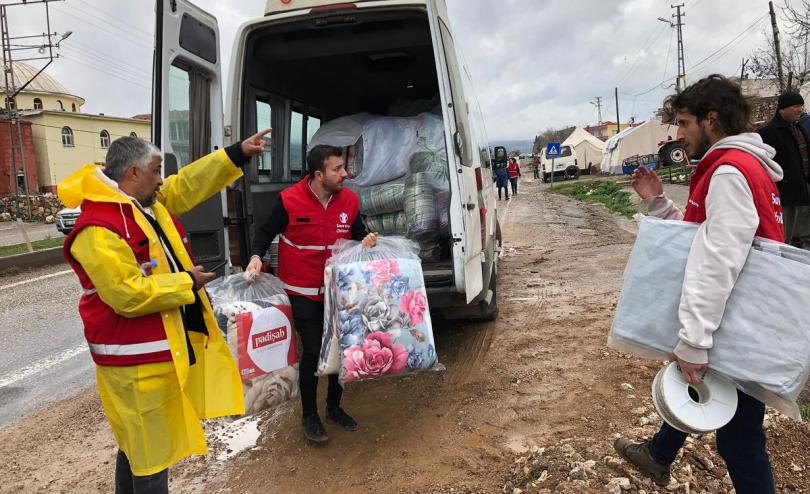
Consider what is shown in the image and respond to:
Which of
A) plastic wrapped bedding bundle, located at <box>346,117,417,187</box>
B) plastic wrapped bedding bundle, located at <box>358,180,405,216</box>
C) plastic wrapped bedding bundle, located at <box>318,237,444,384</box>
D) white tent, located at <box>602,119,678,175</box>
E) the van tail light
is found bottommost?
plastic wrapped bedding bundle, located at <box>318,237,444,384</box>

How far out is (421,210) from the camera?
14.0 ft

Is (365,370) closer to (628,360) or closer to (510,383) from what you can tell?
(510,383)

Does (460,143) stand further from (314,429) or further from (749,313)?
(749,313)

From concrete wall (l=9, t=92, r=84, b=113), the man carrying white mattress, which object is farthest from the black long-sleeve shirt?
concrete wall (l=9, t=92, r=84, b=113)

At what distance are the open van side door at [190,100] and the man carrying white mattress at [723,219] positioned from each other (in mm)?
2905

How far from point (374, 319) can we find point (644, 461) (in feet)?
4.82

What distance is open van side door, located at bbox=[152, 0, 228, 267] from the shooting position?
11.5 ft

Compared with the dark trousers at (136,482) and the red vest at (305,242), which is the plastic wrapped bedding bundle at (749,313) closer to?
the red vest at (305,242)

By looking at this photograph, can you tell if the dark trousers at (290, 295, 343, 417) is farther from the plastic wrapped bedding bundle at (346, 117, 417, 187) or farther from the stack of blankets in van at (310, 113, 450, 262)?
the plastic wrapped bedding bundle at (346, 117, 417, 187)

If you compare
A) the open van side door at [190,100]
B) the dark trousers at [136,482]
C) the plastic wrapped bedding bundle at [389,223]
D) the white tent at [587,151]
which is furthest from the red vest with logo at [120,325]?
the white tent at [587,151]

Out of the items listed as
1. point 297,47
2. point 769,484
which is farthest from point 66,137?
point 769,484

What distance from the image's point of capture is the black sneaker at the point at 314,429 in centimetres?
331

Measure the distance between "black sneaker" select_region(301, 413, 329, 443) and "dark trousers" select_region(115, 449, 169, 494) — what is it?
3.51 ft

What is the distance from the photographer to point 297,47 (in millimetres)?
4422
